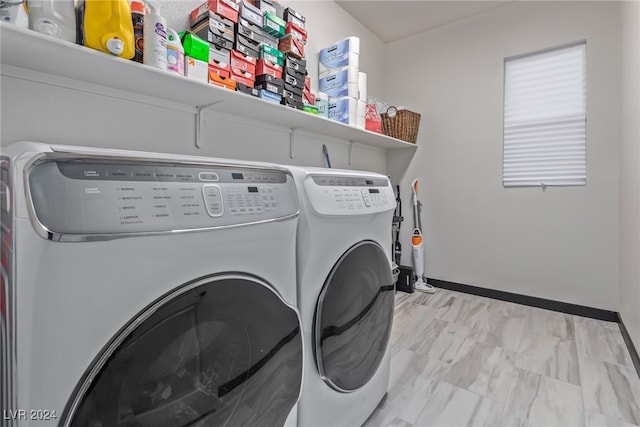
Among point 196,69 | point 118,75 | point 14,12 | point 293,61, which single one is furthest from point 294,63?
point 14,12

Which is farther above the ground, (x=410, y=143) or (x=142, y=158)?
(x=410, y=143)

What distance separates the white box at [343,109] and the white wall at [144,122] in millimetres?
225

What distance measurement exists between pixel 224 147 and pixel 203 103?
9.8 inches

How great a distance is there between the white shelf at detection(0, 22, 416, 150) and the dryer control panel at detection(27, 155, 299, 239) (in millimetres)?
618

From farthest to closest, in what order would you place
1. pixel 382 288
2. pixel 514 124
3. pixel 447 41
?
pixel 447 41 < pixel 514 124 < pixel 382 288

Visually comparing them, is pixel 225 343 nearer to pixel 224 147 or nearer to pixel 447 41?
pixel 224 147

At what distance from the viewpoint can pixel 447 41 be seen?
2730mm

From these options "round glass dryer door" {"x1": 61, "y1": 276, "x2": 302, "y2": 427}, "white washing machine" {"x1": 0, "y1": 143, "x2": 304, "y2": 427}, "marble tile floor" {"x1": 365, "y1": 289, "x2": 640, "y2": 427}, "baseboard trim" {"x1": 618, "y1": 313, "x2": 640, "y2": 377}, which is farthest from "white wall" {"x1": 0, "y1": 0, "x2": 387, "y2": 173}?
"baseboard trim" {"x1": 618, "y1": 313, "x2": 640, "y2": 377}

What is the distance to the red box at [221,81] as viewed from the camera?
1260 mm

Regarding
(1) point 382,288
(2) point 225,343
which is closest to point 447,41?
(1) point 382,288

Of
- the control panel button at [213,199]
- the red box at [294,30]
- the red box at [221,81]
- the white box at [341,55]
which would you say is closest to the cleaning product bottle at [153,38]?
the red box at [221,81]

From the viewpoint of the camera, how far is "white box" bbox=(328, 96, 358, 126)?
1967mm

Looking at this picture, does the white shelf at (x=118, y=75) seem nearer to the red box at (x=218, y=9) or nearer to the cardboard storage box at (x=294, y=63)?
the cardboard storage box at (x=294, y=63)

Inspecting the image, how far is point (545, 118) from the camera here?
7.60 ft
